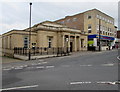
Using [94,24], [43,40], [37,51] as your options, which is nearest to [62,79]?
[37,51]

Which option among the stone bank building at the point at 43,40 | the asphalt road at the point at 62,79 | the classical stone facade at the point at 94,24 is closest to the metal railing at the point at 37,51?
the stone bank building at the point at 43,40

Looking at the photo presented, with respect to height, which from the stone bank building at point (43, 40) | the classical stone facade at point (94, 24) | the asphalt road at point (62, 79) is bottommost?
the asphalt road at point (62, 79)

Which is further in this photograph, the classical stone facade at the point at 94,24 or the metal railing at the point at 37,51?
the classical stone facade at the point at 94,24

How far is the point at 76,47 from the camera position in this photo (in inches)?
1208

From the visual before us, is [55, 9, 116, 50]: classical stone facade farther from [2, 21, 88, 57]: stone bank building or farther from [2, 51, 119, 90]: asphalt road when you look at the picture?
[2, 51, 119, 90]: asphalt road

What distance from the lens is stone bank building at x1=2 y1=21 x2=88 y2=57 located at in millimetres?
21547

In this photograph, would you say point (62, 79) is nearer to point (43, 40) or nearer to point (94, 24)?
point (43, 40)

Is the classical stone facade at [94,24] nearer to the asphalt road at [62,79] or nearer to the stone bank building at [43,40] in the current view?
the stone bank building at [43,40]

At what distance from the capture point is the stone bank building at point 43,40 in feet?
70.7

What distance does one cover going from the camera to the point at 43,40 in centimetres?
2408

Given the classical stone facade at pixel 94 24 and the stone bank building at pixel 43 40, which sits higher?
the classical stone facade at pixel 94 24

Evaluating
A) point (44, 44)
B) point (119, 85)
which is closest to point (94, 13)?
point (44, 44)

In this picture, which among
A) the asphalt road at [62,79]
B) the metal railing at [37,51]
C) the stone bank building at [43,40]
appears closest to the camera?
the asphalt road at [62,79]

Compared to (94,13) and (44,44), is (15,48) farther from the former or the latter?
(94,13)
